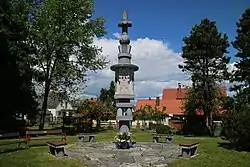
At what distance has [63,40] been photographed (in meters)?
34.0

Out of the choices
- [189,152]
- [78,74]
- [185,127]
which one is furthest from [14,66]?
[185,127]

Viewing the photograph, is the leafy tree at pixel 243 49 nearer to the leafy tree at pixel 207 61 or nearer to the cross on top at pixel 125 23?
the leafy tree at pixel 207 61

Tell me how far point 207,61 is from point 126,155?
24.0 metres

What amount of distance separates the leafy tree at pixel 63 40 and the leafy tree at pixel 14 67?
2701 mm

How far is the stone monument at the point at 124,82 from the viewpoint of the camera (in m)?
17.9

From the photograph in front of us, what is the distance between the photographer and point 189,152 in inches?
592

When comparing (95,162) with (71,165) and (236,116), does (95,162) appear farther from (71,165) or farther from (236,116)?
(236,116)

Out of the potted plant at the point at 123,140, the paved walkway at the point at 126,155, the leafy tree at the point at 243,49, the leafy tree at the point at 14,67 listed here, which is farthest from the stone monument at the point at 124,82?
the leafy tree at the point at 243,49

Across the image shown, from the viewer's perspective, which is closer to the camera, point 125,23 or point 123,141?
point 123,141

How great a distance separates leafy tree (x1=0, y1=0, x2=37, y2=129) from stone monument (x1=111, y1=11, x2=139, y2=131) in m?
12.5

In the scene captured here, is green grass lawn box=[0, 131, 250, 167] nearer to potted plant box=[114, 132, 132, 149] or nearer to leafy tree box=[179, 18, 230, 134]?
potted plant box=[114, 132, 132, 149]

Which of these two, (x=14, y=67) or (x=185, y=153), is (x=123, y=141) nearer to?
(x=185, y=153)

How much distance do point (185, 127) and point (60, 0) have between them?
64.6 ft

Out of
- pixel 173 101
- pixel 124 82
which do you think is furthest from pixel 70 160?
pixel 173 101
